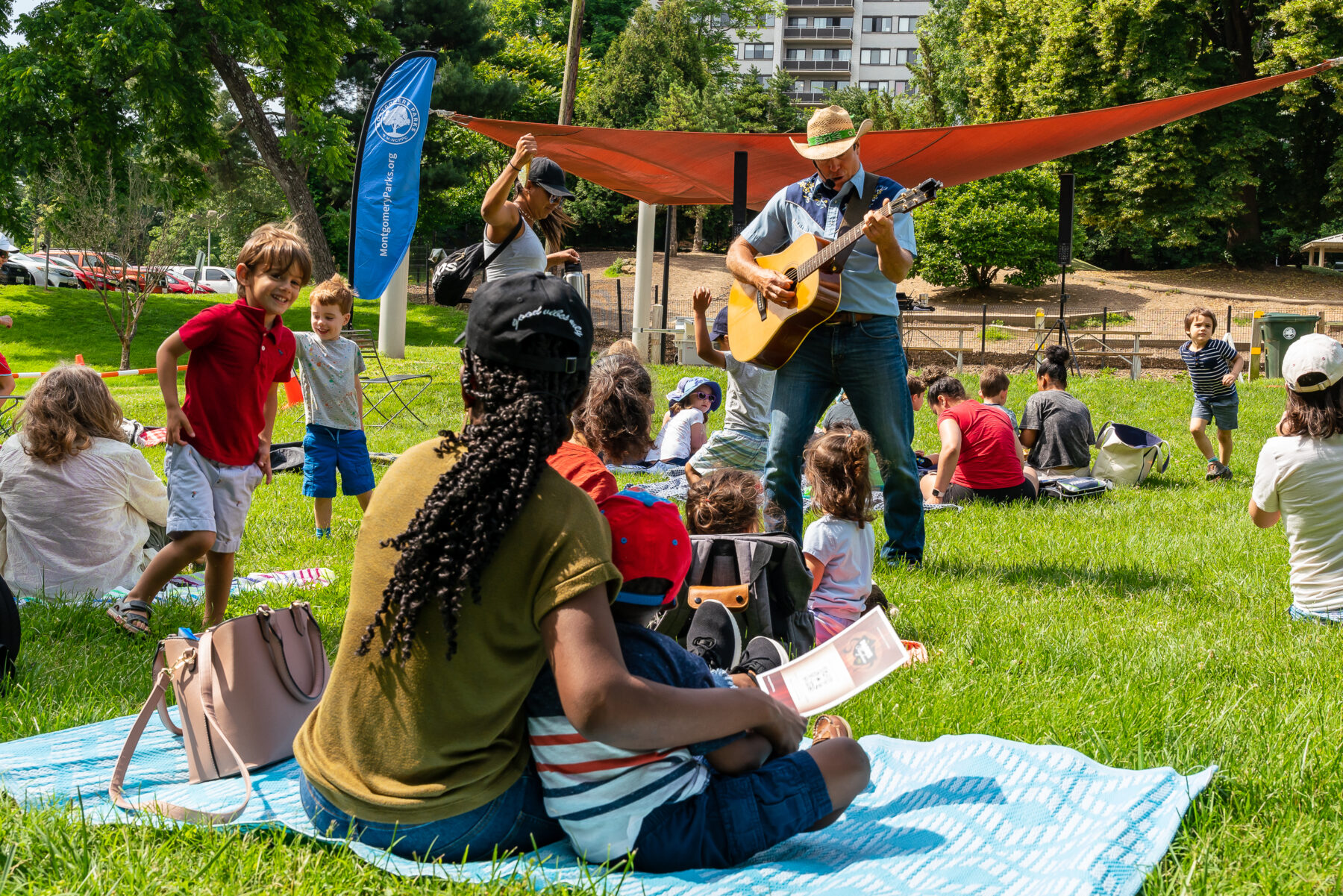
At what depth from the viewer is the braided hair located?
1.81 m

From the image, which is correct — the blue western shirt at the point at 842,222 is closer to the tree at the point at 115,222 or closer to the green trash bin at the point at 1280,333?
the green trash bin at the point at 1280,333

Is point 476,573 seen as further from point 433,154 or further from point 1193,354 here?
point 433,154

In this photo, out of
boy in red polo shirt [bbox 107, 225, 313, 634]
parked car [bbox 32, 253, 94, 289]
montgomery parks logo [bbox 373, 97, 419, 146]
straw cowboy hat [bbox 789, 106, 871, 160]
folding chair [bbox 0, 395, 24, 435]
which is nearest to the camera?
boy in red polo shirt [bbox 107, 225, 313, 634]

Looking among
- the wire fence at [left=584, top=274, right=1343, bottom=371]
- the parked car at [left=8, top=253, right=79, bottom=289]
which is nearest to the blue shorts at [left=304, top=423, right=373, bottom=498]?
the wire fence at [left=584, top=274, right=1343, bottom=371]

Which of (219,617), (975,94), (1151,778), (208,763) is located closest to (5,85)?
(219,617)

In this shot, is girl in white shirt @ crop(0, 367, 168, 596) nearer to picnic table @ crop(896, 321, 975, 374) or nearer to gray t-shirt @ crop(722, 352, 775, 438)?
gray t-shirt @ crop(722, 352, 775, 438)

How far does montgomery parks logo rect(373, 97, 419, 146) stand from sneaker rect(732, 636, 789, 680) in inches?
381

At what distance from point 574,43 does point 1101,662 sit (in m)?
16.2

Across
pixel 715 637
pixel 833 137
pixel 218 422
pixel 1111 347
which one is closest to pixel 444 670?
pixel 715 637

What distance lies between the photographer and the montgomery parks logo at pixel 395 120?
11.4m

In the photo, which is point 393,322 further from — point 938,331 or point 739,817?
point 739,817

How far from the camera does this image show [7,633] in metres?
3.49

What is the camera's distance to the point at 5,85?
2170 centimetres

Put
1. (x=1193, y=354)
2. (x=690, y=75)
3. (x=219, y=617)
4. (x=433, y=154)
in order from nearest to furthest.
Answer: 1. (x=219, y=617)
2. (x=1193, y=354)
3. (x=433, y=154)
4. (x=690, y=75)
